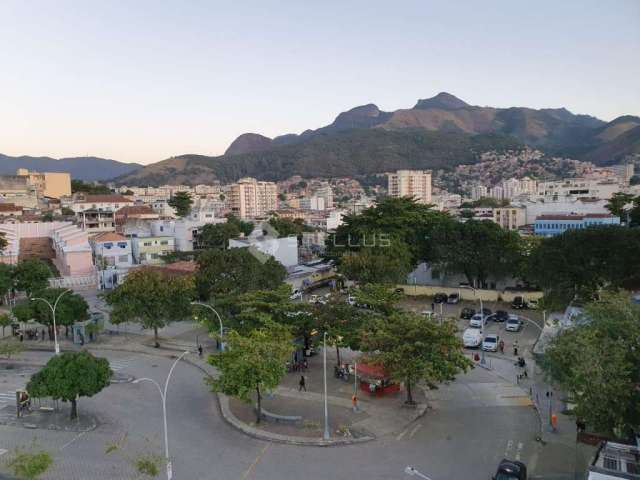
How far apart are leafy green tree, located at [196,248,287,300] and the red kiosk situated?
12553 mm

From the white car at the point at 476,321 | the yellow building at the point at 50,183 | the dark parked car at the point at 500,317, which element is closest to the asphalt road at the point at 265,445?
the white car at the point at 476,321

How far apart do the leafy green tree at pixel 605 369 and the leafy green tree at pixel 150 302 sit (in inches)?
852

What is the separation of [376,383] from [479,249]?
961 inches

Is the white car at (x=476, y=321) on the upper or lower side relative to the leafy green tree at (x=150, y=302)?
lower

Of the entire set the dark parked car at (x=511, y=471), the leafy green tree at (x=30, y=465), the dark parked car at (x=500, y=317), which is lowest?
the dark parked car at (x=500, y=317)

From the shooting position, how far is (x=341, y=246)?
53.3 metres

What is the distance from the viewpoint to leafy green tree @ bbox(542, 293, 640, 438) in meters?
14.4

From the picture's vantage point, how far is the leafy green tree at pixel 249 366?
18.6 meters

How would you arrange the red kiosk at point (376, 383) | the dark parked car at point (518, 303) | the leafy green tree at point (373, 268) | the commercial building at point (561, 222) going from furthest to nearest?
the commercial building at point (561, 222)
the leafy green tree at point (373, 268)
the dark parked car at point (518, 303)
the red kiosk at point (376, 383)

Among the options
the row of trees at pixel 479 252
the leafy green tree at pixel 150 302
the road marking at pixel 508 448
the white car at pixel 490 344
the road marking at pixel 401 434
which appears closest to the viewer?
the road marking at pixel 508 448

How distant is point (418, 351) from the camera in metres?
19.8

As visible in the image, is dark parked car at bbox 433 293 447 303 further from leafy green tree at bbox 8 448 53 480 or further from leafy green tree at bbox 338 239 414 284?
leafy green tree at bbox 8 448 53 480

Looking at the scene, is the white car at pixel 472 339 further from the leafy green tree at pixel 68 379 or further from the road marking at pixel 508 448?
the leafy green tree at pixel 68 379

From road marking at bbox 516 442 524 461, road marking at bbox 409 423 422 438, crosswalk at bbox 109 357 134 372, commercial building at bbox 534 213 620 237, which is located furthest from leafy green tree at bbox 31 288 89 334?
commercial building at bbox 534 213 620 237
